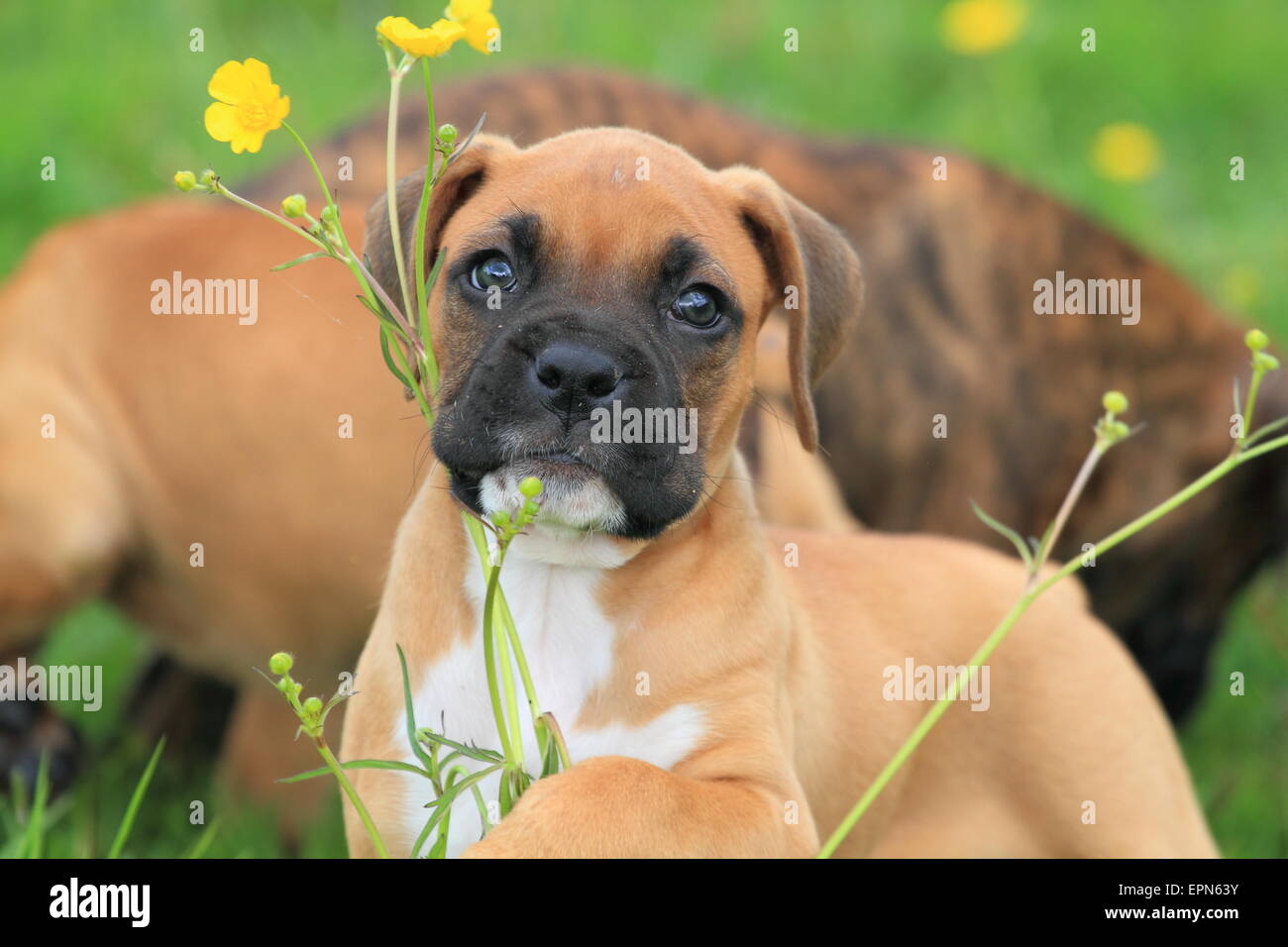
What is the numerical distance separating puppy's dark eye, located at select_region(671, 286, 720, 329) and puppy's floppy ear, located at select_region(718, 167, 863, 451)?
28cm

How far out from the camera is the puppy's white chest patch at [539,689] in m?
3.38

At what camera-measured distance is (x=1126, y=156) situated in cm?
900

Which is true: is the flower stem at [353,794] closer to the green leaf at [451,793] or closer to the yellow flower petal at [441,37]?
the green leaf at [451,793]

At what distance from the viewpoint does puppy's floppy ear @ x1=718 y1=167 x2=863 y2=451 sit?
368 centimetres

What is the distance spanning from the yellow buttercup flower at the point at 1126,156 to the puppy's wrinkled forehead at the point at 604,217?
19.4 ft

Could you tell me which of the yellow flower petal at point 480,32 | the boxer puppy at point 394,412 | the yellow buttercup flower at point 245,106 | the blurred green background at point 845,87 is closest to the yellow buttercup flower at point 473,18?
the yellow flower petal at point 480,32

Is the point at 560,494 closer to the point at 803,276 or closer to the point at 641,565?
the point at 641,565

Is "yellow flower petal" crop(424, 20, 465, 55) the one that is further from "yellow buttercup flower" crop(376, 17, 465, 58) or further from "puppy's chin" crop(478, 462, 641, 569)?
"puppy's chin" crop(478, 462, 641, 569)

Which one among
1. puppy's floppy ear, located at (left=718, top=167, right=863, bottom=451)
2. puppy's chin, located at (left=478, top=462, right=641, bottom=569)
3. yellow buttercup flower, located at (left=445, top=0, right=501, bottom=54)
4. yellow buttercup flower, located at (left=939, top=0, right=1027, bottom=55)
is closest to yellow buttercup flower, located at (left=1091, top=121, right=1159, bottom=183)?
yellow buttercup flower, located at (left=939, top=0, right=1027, bottom=55)

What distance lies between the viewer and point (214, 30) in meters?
9.25

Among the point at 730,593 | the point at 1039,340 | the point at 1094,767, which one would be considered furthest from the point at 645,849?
the point at 1039,340

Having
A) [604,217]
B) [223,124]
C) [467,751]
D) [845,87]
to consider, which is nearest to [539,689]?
[467,751]

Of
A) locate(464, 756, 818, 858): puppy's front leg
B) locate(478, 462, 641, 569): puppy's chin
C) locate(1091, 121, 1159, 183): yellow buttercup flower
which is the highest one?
locate(1091, 121, 1159, 183): yellow buttercup flower

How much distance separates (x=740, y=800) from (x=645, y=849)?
27cm
